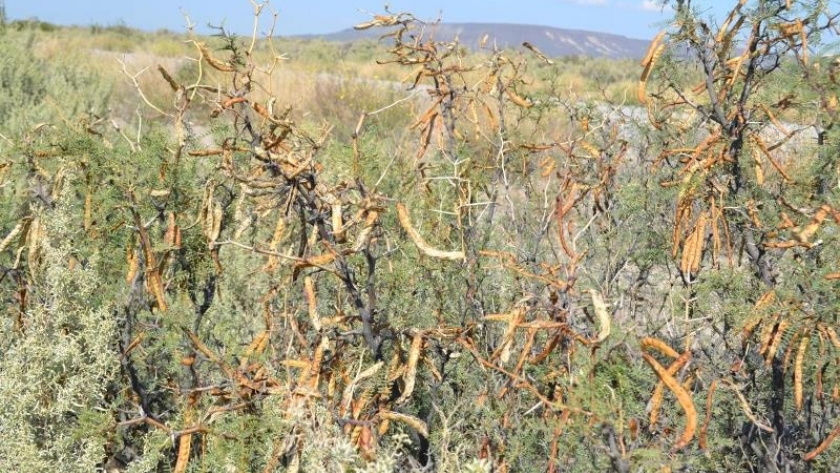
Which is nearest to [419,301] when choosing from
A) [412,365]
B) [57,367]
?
[412,365]

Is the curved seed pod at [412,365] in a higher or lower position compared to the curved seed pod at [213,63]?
lower

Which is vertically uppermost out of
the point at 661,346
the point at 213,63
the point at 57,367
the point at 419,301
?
the point at 213,63

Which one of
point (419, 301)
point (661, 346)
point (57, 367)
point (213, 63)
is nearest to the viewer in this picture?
point (661, 346)

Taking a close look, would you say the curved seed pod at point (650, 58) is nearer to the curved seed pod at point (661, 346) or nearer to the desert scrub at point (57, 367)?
the curved seed pod at point (661, 346)

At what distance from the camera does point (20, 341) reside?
2.26 metres

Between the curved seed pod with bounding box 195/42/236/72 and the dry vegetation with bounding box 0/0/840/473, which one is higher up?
the curved seed pod with bounding box 195/42/236/72

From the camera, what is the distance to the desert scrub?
211cm

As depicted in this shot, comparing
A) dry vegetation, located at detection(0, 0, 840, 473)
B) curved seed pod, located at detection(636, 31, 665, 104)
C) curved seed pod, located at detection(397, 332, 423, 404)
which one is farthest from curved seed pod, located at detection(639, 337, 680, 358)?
curved seed pod, located at detection(636, 31, 665, 104)

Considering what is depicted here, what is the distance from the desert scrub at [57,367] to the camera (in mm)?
2107

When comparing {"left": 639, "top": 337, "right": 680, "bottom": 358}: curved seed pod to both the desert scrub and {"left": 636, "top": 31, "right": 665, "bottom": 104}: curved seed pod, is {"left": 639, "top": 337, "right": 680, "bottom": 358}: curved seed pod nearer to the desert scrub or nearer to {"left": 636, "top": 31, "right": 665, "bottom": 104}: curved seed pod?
{"left": 636, "top": 31, "right": 665, "bottom": 104}: curved seed pod

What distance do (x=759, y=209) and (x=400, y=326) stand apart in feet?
3.41

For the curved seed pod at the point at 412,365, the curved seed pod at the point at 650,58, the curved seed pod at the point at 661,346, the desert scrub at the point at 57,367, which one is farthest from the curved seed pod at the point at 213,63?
the curved seed pod at the point at 661,346

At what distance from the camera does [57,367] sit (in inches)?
89.1

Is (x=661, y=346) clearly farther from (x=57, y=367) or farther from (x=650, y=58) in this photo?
(x=57, y=367)
